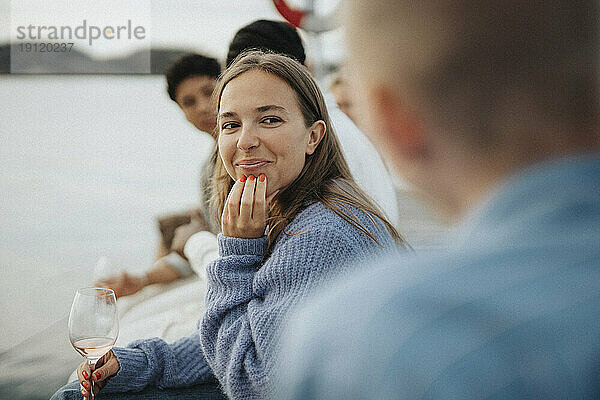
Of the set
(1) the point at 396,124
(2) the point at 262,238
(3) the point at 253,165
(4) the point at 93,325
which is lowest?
(4) the point at 93,325

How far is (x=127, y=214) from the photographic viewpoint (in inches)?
107

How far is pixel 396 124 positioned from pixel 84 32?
8.63ft

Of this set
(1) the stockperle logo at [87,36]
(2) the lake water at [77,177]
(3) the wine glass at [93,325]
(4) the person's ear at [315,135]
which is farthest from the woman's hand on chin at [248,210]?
(1) the stockperle logo at [87,36]

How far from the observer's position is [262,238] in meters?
1.13

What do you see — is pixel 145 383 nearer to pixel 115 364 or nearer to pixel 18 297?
pixel 115 364

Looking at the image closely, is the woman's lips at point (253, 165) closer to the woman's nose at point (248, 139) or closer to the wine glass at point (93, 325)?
the woman's nose at point (248, 139)

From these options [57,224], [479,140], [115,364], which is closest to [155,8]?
[57,224]

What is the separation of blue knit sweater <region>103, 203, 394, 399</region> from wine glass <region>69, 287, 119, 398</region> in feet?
0.17

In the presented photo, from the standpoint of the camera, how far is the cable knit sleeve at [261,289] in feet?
3.30

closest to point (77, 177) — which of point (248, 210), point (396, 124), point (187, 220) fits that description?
point (187, 220)

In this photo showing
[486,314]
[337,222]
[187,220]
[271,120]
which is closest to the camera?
[486,314]

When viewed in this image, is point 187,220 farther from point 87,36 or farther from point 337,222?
point 337,222

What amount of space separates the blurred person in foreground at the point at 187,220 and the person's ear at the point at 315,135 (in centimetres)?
66

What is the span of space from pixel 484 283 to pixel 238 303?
2.72ft
